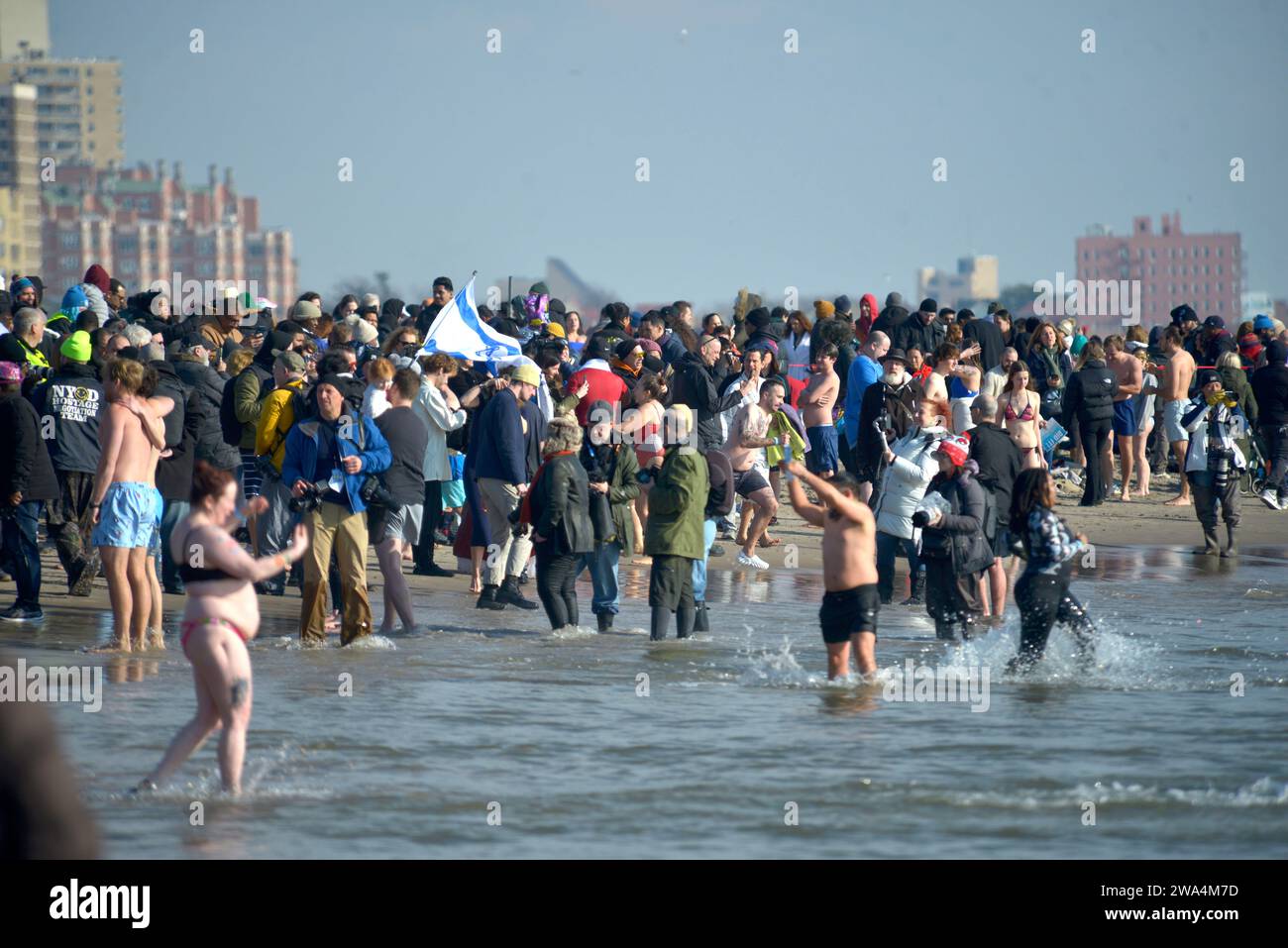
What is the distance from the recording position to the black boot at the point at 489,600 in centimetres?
1426

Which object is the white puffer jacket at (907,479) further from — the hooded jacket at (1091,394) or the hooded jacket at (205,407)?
the hooded jacket at (1091,394)

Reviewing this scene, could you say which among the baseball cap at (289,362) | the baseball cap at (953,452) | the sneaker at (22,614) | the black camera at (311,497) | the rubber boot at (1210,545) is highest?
the baseball cap at (289,362)

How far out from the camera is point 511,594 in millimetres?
14328

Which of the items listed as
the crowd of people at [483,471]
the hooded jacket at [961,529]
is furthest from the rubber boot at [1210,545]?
the hooded jacket at [961,529]

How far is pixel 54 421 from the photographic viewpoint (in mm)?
13109

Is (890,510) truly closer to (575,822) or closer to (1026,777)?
(1026,777)

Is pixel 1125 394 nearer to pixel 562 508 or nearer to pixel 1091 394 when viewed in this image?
pixel 1091 394

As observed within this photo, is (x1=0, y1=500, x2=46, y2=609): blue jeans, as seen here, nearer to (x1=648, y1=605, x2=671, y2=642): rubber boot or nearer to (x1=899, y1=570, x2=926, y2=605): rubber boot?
(x1=648, y1=605, x2=671, y2=642): rubber boot

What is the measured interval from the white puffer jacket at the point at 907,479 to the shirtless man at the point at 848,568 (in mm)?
2622

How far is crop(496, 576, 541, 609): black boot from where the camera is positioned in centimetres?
1431
